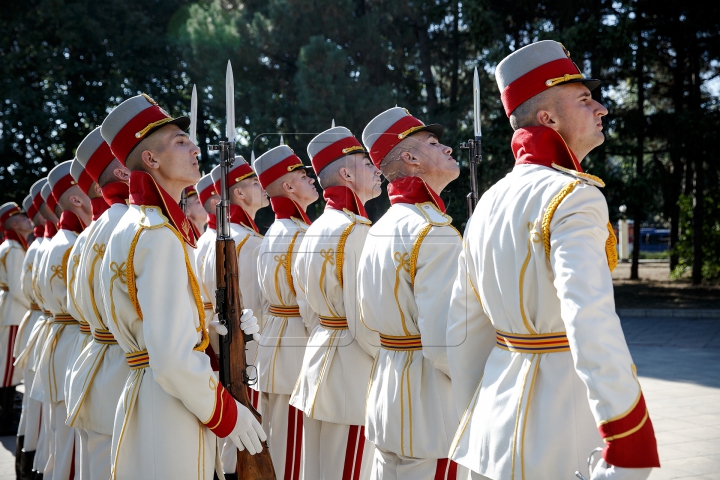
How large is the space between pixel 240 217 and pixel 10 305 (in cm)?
345

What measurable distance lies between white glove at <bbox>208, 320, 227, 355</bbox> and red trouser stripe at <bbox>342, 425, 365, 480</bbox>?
122 centimetres

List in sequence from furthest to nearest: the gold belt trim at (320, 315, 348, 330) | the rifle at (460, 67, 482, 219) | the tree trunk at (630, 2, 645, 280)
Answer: the tree trunk at (630, 2, 645, 280) → the rifle at (460, 67, 482, 219) → the gold belt trim at (320, 315, 348, 330)

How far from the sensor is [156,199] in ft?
9.61

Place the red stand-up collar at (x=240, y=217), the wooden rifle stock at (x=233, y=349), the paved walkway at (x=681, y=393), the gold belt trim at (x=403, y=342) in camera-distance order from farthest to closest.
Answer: the red stand-up collar at (x=240, y=217) < the paved walkway at (x=681, y=393) < the gold belt trim at (x=403, y=342) < the wooden rifle stock at (x=233, y=349)

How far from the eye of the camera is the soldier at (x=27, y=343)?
18.2 feet

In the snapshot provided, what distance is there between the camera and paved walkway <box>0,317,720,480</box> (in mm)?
5133

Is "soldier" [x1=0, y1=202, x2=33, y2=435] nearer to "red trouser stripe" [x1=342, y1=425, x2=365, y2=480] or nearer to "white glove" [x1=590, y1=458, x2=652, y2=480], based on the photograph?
"red trouser stripe" [x1=342, y1=425, x2=365, y2=480]

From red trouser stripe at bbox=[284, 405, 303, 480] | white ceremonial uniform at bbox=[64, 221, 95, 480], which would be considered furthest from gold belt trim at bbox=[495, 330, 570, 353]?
red trouser stripe at bbox=[284, 405, 303, 480]

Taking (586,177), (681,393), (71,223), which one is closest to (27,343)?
(71,223)

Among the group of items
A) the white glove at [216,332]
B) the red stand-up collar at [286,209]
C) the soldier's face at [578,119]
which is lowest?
the white glove at [216,332]

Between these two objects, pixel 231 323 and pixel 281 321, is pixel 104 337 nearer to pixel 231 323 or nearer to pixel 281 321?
pixel 231 323

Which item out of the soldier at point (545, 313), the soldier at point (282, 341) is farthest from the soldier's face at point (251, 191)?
the soldier at point (545, 313)

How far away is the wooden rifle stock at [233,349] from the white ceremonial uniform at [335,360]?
3.25 ft

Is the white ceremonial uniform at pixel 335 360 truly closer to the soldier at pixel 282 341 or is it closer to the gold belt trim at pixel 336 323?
the gold belt trim at pixel 336 323
